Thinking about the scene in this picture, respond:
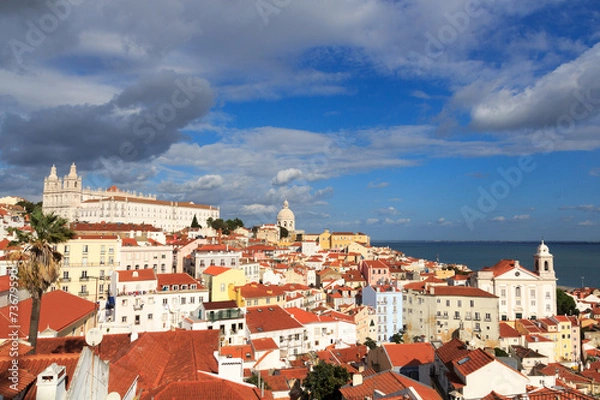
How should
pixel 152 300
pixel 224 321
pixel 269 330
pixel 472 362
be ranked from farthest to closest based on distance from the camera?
pixel 152 300, pixel 269 330, pixel 224 321, pixel 472 362

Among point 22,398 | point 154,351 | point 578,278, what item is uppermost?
point 22,398

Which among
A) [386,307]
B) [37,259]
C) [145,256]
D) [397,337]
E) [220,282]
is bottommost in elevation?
[397,337]

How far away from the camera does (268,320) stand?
36969mm

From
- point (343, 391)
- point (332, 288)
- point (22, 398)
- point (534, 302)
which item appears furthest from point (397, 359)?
point (534, 302)

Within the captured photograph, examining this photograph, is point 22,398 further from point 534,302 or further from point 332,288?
point 534,302

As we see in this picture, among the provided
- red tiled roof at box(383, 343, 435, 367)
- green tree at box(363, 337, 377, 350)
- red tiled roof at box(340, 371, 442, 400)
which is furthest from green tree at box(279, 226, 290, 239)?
red tiled roof at box(340, 371, 442, 400)

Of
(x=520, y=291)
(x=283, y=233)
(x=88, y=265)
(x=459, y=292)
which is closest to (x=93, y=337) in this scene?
(x=88, y=265)

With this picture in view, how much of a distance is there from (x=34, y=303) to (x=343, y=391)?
38.5ft

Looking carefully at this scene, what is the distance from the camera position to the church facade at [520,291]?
197 feet

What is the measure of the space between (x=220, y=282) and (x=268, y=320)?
6566mm

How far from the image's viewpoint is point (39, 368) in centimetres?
959

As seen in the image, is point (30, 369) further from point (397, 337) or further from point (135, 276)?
point (397, 337)

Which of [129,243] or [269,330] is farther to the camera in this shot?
[129,243]

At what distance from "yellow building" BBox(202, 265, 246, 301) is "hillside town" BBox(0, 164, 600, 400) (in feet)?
0.41
